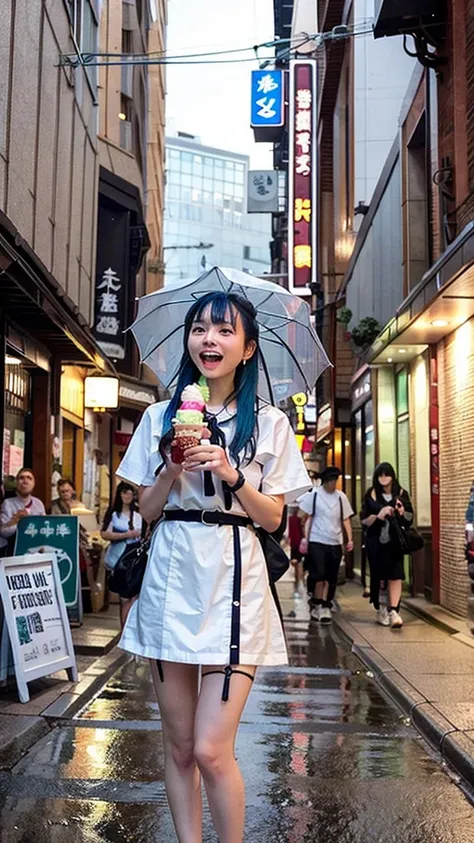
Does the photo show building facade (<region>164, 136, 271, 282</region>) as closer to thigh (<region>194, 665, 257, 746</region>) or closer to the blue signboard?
the blue signboard

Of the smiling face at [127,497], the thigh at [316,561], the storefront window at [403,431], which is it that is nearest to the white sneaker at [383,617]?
the thigh at [316,561]

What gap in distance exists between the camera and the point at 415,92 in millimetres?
16172

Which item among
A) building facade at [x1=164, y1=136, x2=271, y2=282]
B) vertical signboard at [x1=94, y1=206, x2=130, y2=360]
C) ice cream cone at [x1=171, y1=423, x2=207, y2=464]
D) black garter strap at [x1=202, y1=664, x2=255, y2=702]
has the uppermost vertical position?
building facade at [x1=164, y1=136, x2=271, y2=282]

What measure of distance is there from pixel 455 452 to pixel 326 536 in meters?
A: 2.14

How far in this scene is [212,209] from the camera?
118 metres

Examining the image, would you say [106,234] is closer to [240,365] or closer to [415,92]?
[415,92]

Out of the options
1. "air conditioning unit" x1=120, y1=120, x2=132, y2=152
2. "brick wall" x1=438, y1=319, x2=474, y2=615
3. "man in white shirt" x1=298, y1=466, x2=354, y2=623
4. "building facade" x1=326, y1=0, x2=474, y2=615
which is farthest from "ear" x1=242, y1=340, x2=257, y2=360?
"air conditioning unit" x1=120, y1=120, x2=132, y2=152

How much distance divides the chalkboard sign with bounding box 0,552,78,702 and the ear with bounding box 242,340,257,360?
4.30 metres

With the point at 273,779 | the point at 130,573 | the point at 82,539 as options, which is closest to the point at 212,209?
the point at 82,539

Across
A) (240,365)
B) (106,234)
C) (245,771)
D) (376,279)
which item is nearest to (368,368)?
(376,279)

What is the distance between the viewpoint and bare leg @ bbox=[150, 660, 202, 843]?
3.21 meters

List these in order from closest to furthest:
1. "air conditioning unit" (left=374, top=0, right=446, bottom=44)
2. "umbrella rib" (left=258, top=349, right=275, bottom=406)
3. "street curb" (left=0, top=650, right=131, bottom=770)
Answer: "umbrella rib" (left=258, top=349, right=275, bottom=406) → "street curb" (left=0, top=650, right=131, bottom=770) → "air conditioning unit" (left=374, top=0, right=446, bottom=44)

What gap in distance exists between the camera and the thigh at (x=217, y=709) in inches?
120

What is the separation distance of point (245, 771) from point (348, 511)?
7963 millimetres
